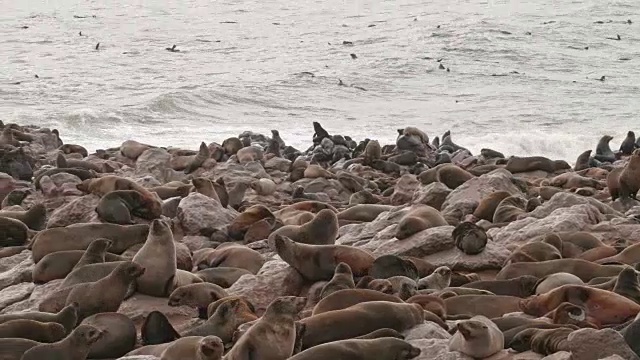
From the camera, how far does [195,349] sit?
4434 millimetres

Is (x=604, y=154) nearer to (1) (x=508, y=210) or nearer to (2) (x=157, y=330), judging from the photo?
(1) (x=508, y=210)

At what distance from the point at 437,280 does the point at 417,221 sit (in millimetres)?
1420

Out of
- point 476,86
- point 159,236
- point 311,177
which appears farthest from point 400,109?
point 159,236

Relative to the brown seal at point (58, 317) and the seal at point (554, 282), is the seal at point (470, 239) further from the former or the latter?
the brown seal at point (58, 317)

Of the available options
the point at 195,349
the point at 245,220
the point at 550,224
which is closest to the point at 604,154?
the point at 550,224

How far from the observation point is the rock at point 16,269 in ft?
22.1

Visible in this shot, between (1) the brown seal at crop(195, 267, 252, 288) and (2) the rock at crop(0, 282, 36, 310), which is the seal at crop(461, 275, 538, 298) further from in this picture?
(2) the rock at crop(0, 282, 36, 310)

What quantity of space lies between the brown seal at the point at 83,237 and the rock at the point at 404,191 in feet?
15.7

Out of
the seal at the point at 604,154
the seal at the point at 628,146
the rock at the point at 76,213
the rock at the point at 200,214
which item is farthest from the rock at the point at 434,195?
the seal at the point at 628,146

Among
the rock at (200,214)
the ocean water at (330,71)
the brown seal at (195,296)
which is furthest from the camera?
the ocean water at (330,71)

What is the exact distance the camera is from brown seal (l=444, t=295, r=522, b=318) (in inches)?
211

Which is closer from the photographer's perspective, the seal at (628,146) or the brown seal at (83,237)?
the brown seal at (83,237)

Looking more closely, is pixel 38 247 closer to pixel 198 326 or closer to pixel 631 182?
pixel 198 326

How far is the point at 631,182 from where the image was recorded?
31.0 ft
